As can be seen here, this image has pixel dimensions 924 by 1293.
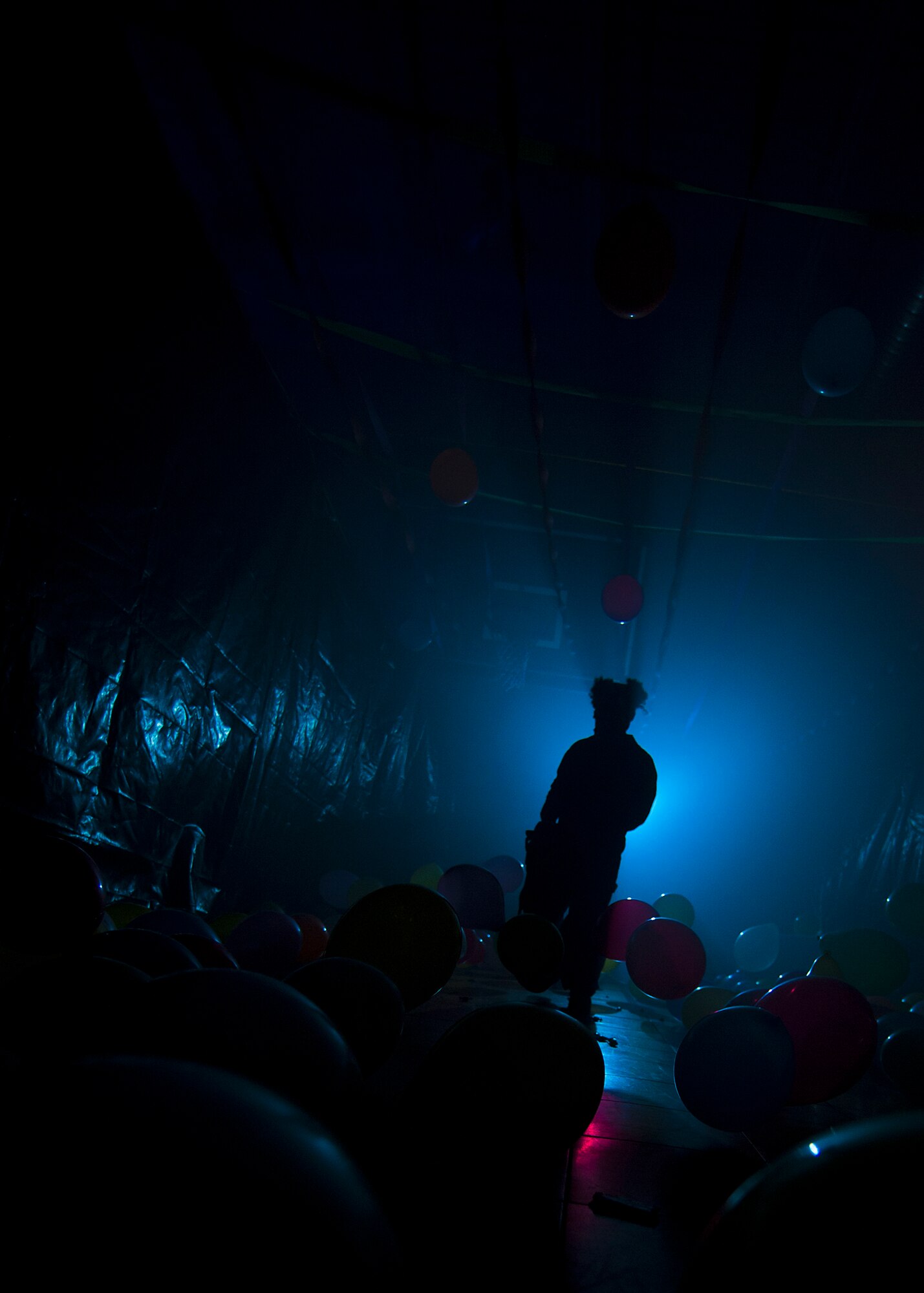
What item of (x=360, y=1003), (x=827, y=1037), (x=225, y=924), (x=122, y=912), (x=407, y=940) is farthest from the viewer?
(x=225, y=924)

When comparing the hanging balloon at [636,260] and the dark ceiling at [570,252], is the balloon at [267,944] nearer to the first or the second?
the dark ceiling at [570,252]

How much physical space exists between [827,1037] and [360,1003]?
121 cm

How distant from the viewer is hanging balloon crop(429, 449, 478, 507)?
148 inches

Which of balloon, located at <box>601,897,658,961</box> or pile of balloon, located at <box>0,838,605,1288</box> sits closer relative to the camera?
pile of balloon, located at <box>0,838,605,1288</box>

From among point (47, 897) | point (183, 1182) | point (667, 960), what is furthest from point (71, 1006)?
point (667, 960)

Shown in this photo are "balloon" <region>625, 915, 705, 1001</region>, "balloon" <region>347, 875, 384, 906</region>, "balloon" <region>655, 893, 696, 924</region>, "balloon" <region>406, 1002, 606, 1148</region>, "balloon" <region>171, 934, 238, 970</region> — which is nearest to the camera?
"balloon" <region>406, 1002, 606, 1148</region>

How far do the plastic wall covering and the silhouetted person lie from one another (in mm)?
1728

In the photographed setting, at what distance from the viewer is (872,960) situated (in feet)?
10.7

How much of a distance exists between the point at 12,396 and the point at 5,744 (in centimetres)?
105

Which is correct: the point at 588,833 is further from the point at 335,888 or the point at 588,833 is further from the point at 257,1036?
the point at 335,888

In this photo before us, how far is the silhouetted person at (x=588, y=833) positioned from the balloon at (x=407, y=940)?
87 centimetres

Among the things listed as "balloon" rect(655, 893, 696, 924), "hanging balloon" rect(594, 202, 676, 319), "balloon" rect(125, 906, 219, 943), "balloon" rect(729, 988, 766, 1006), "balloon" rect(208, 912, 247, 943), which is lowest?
"balloon" rect(208, 912, 247, 943)

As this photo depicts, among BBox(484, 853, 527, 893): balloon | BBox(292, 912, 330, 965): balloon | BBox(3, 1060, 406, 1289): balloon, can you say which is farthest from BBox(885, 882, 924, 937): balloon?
BBox(3, 1060, 406, 1289): balloon

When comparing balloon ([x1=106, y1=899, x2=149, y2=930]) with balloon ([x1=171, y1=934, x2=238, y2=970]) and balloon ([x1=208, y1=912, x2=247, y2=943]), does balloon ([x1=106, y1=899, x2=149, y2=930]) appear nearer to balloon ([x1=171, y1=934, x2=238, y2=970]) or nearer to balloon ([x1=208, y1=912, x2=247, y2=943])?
balloon ([x1=208, y1=912, x2=247, y2=943])
